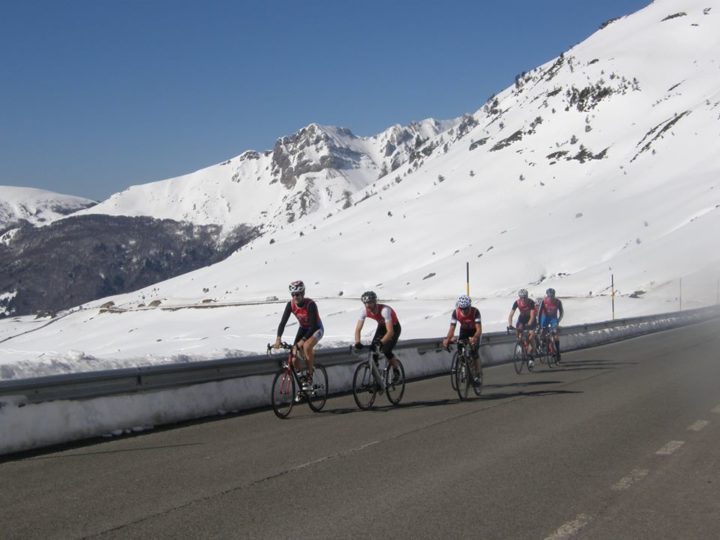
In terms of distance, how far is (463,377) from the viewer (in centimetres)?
1434

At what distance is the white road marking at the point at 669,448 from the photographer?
28.8ft

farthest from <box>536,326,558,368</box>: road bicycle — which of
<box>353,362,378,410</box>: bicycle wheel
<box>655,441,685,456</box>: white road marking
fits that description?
<box>655,441,685,456</box>: white road marking

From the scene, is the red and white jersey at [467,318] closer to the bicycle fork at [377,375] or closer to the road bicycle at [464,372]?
the road bicycle at [464,372]

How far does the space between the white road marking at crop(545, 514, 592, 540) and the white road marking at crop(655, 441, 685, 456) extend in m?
2.75

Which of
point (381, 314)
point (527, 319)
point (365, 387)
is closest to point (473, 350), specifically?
point (381, 314)

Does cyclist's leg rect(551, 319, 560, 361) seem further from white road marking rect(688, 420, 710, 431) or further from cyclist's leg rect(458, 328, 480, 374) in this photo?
white road marking rect(688, 420, 710, 431)

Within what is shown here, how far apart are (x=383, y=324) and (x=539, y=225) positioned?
68.4m

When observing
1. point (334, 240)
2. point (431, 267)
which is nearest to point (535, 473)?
point (431, 267)

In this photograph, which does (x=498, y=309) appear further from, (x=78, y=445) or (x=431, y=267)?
(x=78, y=445)

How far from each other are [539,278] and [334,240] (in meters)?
45.6

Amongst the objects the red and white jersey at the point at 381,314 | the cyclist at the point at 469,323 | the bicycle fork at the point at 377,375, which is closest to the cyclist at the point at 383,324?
the red and white jersey at the point at 381,314

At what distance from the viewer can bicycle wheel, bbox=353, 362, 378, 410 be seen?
13164mm

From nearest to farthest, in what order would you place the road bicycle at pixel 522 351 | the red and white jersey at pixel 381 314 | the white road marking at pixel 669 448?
1. the white road marking at pixel 669 448
2. the red and white jersey at pixel 381 314
3. the road bicycle at pixel 522 351

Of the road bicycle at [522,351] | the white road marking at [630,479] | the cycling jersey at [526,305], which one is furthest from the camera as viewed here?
the cycling jersey at [526,305]
